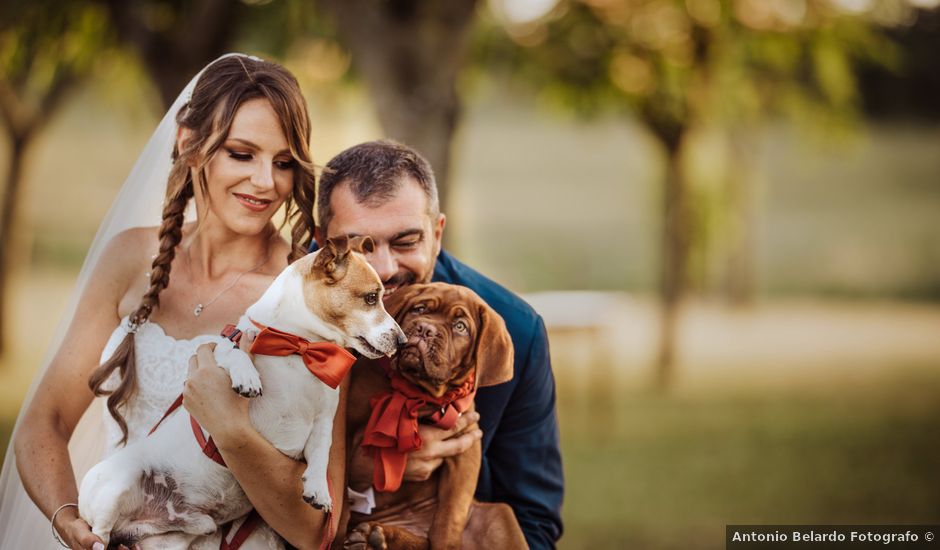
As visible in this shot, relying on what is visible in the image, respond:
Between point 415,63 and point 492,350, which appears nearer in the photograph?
point 492,350

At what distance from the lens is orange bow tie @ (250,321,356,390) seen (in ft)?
9.36

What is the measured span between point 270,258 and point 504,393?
104 cm

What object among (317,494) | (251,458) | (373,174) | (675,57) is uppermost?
(675,57)

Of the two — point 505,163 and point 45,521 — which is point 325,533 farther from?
point 505,163

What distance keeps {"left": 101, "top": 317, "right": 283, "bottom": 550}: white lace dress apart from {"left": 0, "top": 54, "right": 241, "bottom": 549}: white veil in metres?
0.39

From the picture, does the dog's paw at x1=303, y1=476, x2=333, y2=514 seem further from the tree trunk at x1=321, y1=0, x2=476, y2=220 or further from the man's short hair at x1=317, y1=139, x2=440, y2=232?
the tree trunk at x1=321, y1=0, x2=476, y2=220

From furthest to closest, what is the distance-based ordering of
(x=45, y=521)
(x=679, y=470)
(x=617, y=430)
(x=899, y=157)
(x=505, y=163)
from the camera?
(x=505, y=163)
(x=899, y=157)
(x=617, y=430)
(x=679, y=470)
(x=45, y=521)

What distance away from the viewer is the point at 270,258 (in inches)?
143

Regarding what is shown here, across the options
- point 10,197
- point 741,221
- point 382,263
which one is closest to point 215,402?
point 382,263

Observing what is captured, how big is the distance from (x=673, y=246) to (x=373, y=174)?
12.0 m

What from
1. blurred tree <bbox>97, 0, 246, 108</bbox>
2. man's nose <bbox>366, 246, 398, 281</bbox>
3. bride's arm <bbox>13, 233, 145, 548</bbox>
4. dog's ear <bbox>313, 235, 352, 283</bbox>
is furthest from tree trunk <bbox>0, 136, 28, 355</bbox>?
dog's ear <bbox>313, 235, 352, 283</bbox>

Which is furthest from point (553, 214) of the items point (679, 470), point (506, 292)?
point (506, 292)

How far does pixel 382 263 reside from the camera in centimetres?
330

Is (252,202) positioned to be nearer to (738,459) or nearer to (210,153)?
(210,153)
